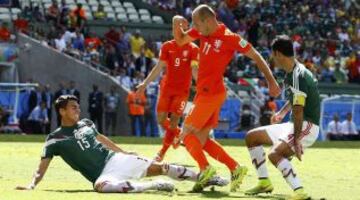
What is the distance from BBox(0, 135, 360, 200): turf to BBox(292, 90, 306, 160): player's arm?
91 cm

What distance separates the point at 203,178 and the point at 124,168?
1019 millimetres

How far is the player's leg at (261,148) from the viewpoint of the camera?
12631 mm

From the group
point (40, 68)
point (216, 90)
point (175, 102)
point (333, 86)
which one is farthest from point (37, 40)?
point (216, 90)

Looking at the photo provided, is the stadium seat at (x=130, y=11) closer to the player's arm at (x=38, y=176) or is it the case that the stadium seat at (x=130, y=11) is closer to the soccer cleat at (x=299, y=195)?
the player's arm at (x=38, y=176)

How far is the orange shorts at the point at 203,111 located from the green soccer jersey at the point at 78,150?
1.26 meters

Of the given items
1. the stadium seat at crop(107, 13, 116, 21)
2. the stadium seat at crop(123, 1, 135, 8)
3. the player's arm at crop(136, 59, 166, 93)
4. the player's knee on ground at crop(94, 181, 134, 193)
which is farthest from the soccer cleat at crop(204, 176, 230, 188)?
the stadium seat at crop(123, 1, 135, 8)

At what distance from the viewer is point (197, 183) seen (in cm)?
1277

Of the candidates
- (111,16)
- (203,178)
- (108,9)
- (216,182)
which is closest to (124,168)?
(203,178)

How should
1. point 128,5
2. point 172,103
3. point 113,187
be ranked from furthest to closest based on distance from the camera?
point 128,5 < point 172,103 < point 113,187

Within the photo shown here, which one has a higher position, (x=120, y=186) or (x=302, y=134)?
(x=302, y=134)

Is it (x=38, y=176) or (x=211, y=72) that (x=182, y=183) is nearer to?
(x=211, y=72)

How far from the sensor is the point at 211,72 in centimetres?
1319

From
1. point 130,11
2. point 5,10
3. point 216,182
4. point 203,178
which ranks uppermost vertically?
point 203,178

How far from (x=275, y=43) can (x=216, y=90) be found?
132cm
